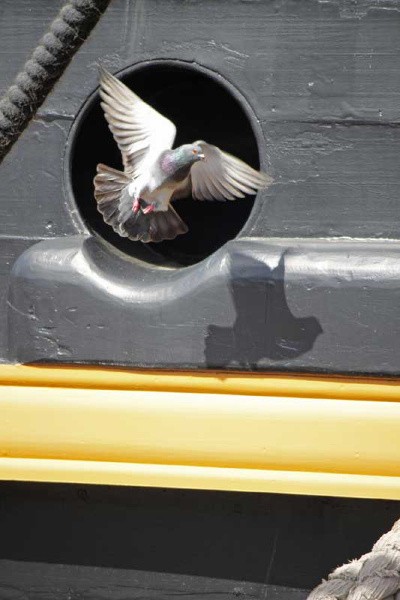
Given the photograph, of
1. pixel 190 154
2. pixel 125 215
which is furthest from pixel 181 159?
pixel 125 215

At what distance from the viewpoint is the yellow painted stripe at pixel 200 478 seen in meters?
2.50

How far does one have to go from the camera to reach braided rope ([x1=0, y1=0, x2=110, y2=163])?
2.17 m

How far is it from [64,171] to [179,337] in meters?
0.48

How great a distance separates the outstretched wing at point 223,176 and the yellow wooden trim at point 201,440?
0.44m

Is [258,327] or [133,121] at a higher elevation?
[133,121]

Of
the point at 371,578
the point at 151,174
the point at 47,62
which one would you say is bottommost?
the point at 371,578

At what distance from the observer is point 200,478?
255 cm

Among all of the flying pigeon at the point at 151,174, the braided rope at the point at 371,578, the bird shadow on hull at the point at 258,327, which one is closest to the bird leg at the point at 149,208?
the flying pigeon at the point at 151,174

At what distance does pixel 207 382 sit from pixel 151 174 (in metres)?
0.46

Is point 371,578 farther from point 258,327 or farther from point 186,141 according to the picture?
point 186,141

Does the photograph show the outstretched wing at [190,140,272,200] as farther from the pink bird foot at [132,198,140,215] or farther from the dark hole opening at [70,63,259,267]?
the dark hole opening at [70,63,259,267]

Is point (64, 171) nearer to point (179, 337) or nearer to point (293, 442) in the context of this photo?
point (179, 337)

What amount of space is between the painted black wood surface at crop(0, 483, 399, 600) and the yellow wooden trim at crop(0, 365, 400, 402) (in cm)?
24

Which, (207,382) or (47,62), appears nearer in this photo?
(47,62)
